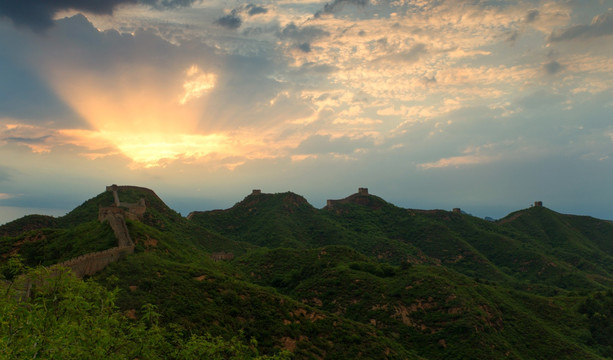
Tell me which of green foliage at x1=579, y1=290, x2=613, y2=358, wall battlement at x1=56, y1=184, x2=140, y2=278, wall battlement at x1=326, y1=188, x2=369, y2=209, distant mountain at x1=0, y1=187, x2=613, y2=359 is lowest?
green foliage at x1=579, y1=290, x2=613, y2=358

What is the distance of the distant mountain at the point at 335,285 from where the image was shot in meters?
38.3

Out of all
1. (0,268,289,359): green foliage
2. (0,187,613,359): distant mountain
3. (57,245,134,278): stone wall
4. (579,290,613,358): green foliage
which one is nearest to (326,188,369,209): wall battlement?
(0,187,613,359): distant mountain

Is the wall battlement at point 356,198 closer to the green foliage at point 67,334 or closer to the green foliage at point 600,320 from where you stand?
the green foliage at point 600,320

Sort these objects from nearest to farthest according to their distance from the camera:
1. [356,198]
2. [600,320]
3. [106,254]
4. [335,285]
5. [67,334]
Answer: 1. [67,334]
2. [106,254]
3. [335,285]
4. [600,320]
5. [356,198]

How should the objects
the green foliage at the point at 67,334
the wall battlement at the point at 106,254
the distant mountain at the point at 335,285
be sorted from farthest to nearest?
1. the distant mountain at the point at 335,285
2. the wall battlement at the point at 106,254
3. the green foliage at the point at 67,334

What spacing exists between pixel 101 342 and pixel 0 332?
403 cm

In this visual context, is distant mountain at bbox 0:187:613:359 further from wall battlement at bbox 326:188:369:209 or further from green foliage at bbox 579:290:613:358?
wall battlement at bbox 326:188:369:209

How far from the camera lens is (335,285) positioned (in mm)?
65500

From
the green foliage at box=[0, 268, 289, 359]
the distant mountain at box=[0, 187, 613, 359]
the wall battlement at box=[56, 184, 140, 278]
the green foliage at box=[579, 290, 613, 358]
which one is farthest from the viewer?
the green foliage at box=[579, 290, 613, 358]

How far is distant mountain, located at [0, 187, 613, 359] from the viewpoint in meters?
38.3

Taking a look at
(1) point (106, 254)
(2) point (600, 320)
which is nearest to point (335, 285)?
(1) point (106, 254)

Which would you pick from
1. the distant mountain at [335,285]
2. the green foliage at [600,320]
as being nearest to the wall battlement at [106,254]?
the distant mountain at [335,285]

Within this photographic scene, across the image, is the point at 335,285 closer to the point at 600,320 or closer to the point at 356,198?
the point at 600,320

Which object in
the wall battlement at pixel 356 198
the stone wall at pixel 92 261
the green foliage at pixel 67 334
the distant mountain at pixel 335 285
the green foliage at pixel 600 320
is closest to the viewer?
the green foliage at pixel 67 334
